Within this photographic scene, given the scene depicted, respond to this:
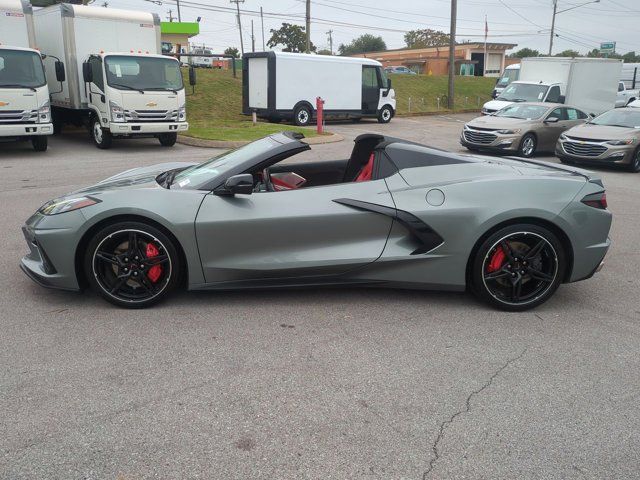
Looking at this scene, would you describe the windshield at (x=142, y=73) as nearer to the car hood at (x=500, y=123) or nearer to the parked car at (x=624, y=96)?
the car hood at (x=500, y=123)

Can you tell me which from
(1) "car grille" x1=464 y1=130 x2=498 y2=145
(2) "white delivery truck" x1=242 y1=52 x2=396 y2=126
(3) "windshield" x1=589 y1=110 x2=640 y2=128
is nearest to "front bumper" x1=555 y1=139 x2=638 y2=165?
(3) "windshield" x1=589 y1=110 x2=640 y2=128

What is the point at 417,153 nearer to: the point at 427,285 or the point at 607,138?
the point at 427,285

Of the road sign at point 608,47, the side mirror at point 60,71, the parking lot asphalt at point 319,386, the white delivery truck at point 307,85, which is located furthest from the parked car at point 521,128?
the road sign at point 608,47

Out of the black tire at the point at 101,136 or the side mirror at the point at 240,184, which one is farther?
the black tire at the point at 101,136

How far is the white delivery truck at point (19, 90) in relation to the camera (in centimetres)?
1301

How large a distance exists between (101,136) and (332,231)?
12.2m

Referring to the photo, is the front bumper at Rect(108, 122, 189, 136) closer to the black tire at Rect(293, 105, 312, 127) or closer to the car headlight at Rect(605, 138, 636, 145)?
the black tire at Rect(293, 105, 312, 127)

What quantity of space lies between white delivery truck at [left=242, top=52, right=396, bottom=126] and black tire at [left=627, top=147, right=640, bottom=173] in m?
12.3

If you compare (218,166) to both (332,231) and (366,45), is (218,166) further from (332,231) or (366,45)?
(366,45)

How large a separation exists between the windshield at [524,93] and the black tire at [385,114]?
516cm

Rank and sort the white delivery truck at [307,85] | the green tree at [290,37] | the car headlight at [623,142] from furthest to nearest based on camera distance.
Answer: the green tree at [290,37] < the white delivery truck at [307,85] < the car headlight at [623,142]

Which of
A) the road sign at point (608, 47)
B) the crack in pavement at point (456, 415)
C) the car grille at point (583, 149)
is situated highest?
the road sign at point (608, 47)

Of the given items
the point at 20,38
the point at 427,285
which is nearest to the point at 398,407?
the point at 427,285

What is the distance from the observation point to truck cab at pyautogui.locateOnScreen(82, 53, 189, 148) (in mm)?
13953
